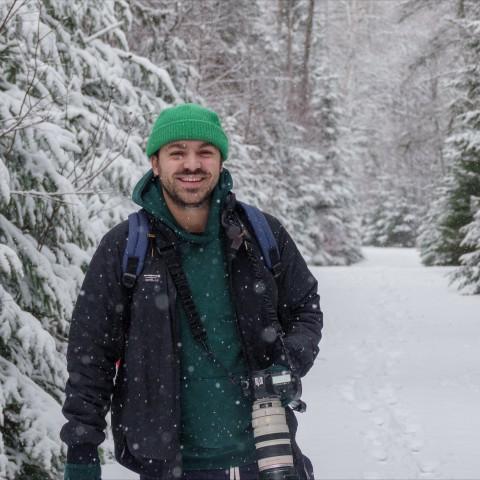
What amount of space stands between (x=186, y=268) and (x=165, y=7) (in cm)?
989

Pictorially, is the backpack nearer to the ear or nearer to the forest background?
the ear

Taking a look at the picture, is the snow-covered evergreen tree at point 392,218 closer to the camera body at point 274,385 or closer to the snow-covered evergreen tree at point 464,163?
the snow-covered evergreen tree at point 464,163

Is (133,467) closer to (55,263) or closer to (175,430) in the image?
(175,430)

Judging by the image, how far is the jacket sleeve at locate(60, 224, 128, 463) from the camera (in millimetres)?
2107

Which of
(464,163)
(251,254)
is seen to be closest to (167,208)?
(251,254)

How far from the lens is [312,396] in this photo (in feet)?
23.4

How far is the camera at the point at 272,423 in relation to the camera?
2080 millimetres

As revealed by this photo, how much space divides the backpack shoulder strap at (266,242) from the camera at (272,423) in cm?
37

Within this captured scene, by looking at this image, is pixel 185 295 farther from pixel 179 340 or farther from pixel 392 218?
pixel 392 218

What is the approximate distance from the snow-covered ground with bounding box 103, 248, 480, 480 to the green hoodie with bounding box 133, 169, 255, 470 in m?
2.78

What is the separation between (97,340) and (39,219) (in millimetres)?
2365

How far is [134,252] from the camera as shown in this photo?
Result: 2168mm

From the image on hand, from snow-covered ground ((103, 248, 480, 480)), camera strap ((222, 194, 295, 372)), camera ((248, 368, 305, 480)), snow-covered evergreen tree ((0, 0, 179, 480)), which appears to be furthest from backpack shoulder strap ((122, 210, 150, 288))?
snow-covered ground ((103, 248, 480, 480))

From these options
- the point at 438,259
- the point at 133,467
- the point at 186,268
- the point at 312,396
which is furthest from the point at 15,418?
the point at 438,259
